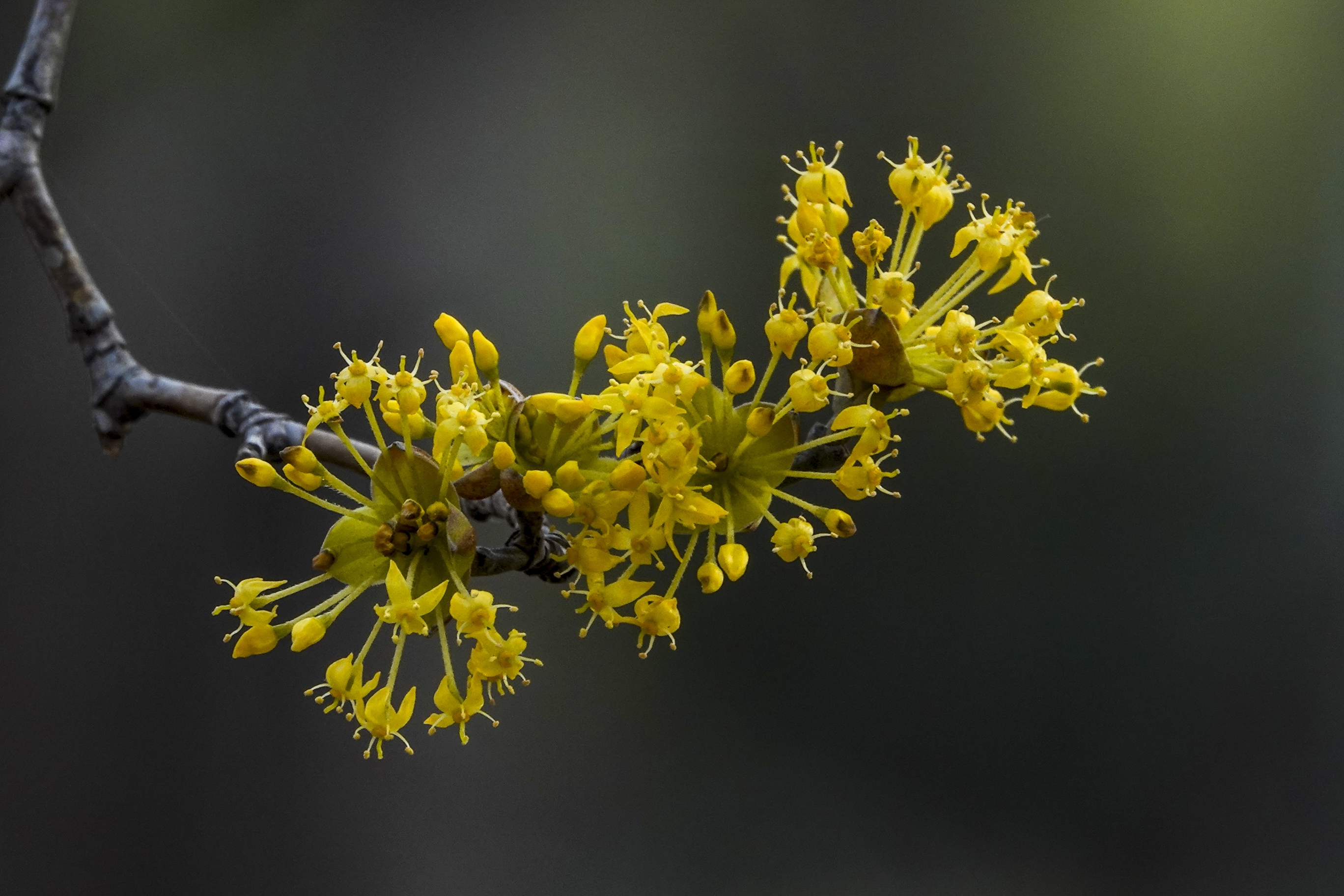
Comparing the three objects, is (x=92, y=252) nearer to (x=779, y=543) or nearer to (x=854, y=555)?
(x=854, y=555)

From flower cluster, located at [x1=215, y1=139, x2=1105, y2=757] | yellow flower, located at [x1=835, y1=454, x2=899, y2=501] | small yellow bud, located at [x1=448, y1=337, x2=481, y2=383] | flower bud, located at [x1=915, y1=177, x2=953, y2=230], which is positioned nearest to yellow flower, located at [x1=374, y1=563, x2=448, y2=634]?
flower cluster, located at [x1=215, y1=139, x2=1105, y2=757]

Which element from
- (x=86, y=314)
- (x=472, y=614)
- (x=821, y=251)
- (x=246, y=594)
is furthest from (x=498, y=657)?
(x=86, y=314)

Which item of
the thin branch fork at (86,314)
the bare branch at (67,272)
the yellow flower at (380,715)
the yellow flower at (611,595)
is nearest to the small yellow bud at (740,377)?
the yellow flower at (611,595)

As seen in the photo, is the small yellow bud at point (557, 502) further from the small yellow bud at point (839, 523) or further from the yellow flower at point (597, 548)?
the small yellow bud at point (839, 523)

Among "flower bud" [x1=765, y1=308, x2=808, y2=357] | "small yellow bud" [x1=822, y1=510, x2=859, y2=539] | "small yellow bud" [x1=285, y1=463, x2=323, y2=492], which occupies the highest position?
"flower bud" [x1=765, y1=308, x2=808, y2=357]

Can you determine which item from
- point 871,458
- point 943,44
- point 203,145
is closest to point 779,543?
point 871,458

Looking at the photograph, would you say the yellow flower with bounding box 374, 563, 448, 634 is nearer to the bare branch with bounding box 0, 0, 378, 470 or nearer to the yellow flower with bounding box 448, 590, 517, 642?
the yellow flower with bounding box 448, 590, 517, 642

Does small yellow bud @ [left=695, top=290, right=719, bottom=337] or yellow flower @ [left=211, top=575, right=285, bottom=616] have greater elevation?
small yellow bud @ [left=695, top=290, right=719, bottom=337]
